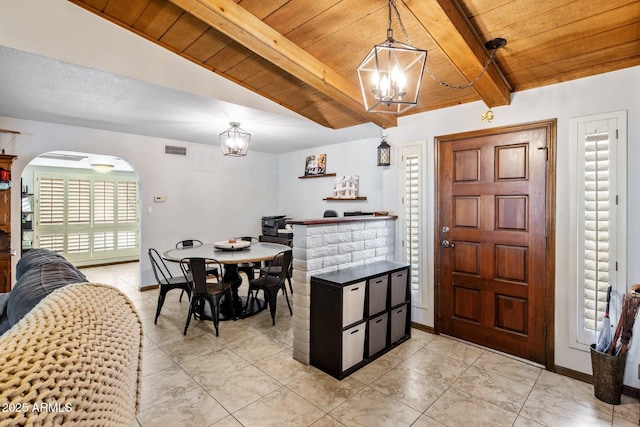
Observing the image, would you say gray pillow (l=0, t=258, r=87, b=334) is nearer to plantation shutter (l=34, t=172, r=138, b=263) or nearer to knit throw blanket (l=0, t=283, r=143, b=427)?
knit throw blanket (l=0, t=283, r=143, b=427)

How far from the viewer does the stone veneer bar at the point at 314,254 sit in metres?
2.64

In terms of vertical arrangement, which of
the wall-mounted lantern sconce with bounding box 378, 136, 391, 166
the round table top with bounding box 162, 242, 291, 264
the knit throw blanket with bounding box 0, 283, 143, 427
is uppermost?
the wall-mounted lantern sconce with bounding box 378, 136, 391, 166

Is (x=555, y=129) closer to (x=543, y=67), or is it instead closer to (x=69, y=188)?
(x=543, y=67)

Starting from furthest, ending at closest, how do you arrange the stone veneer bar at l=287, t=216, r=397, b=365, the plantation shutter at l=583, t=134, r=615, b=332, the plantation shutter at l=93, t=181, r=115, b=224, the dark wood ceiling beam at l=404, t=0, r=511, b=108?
the plantation shutter at l=93, t=181, r=115, b=224, the stone veneer bar at l=287, t=216, r=397, b=365, the plantation shutter at l=583, t=134, r=615, b=332, the dark wood ceiling beam at l=404, t=0, r=511, b=108

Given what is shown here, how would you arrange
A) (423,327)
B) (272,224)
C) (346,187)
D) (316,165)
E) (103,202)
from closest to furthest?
(423,327), (346,187), (316,165), (272,224), (103,202)

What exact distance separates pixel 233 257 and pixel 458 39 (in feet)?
9.25

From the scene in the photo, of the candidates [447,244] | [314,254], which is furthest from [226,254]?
[447,244]

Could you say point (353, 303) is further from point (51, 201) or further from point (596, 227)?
point (51, 201)

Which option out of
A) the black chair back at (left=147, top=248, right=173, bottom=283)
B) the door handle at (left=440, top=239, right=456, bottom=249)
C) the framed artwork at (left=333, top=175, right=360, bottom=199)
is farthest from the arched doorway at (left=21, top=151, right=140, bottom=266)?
the door handle at (left=440, top=239, right=456, bottom=249)

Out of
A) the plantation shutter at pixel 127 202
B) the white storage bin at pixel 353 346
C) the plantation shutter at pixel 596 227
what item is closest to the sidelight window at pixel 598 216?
the plantation shutter at pixel 596 227

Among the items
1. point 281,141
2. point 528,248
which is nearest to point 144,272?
point 281,141

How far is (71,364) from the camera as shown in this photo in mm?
446

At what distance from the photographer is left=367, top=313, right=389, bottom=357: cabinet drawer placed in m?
2.72

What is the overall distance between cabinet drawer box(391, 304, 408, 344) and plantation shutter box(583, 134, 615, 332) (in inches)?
57.2
